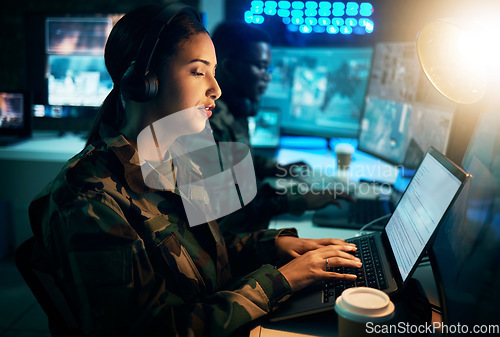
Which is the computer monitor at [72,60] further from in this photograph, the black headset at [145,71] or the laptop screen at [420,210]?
the laptop screen at [420,210]

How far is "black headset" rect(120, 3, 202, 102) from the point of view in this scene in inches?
30.5

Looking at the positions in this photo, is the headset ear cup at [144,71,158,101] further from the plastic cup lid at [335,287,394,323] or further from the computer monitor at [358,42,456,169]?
the computer monitor at [358,42,456,169]

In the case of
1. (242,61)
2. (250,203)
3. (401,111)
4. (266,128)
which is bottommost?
(250,203)

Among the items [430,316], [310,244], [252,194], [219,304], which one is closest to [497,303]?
[430,316]

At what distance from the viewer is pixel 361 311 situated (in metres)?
0.58

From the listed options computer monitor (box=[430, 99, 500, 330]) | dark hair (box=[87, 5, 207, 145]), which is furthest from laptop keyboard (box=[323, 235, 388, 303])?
dark hair (box=[87, 5, 207, 145])

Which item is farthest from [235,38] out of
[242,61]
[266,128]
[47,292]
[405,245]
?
[47,292]

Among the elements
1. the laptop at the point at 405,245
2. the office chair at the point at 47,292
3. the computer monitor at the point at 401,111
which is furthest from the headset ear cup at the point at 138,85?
the computer monitor at the point at 401,111

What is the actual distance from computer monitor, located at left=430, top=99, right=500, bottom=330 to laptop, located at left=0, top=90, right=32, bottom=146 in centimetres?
222

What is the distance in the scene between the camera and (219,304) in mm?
740

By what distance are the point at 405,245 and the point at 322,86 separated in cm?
163

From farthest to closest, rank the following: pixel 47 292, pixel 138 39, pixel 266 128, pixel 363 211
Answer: pixel 266 128
pixel 363 211
pixel 138 39
pixel 47 292

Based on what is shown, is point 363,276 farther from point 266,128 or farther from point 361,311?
point 266,128

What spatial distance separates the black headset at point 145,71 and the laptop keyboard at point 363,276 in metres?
0.51
